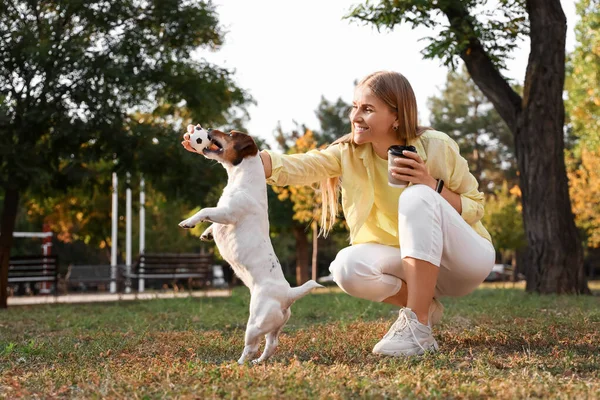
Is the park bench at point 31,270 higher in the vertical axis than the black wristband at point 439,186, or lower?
lower

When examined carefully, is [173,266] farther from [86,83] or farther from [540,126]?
[540,126]

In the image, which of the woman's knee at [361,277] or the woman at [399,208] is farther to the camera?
the woman's knee at [361,277]

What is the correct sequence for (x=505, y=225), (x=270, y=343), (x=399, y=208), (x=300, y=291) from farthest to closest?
(x=505, y=225) → (x=399, y=208) → (x=270, y=343) → (x=300, y=291)

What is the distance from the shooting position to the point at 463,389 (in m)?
3.19

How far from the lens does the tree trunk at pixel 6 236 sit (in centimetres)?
1280

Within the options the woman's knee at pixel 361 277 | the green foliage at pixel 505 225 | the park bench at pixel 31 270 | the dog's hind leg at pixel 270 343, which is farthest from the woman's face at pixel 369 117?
the green foliage at pixel 505 225

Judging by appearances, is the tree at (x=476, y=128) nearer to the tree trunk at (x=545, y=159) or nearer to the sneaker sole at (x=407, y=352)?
the tree trunk at (x=545, y=159)

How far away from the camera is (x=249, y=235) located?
13.3ft

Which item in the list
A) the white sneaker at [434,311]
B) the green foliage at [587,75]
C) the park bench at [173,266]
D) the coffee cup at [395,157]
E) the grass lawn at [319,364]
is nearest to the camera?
the grass lawn at [319,364]

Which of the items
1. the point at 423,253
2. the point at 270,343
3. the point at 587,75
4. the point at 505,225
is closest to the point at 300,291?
the point at 270,343

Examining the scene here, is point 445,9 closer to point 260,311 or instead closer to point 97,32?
point 97,32

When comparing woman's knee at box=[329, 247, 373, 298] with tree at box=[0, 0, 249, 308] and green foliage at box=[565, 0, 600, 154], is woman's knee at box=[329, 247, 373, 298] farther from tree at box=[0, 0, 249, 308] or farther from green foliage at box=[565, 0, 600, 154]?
green foliage at box=[565, 0, 600, 154]

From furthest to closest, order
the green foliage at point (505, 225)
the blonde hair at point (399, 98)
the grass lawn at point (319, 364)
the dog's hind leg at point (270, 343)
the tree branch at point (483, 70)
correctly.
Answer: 1. the green foliage at point (505, 225)
2. the tree branch at point (483, 70)
3. the blonde hair at point (399, 98)
4. the dog's hind leg at point (270, 343)
5. the grass lawn at point (319, 364)

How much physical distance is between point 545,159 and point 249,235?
9.33 m
